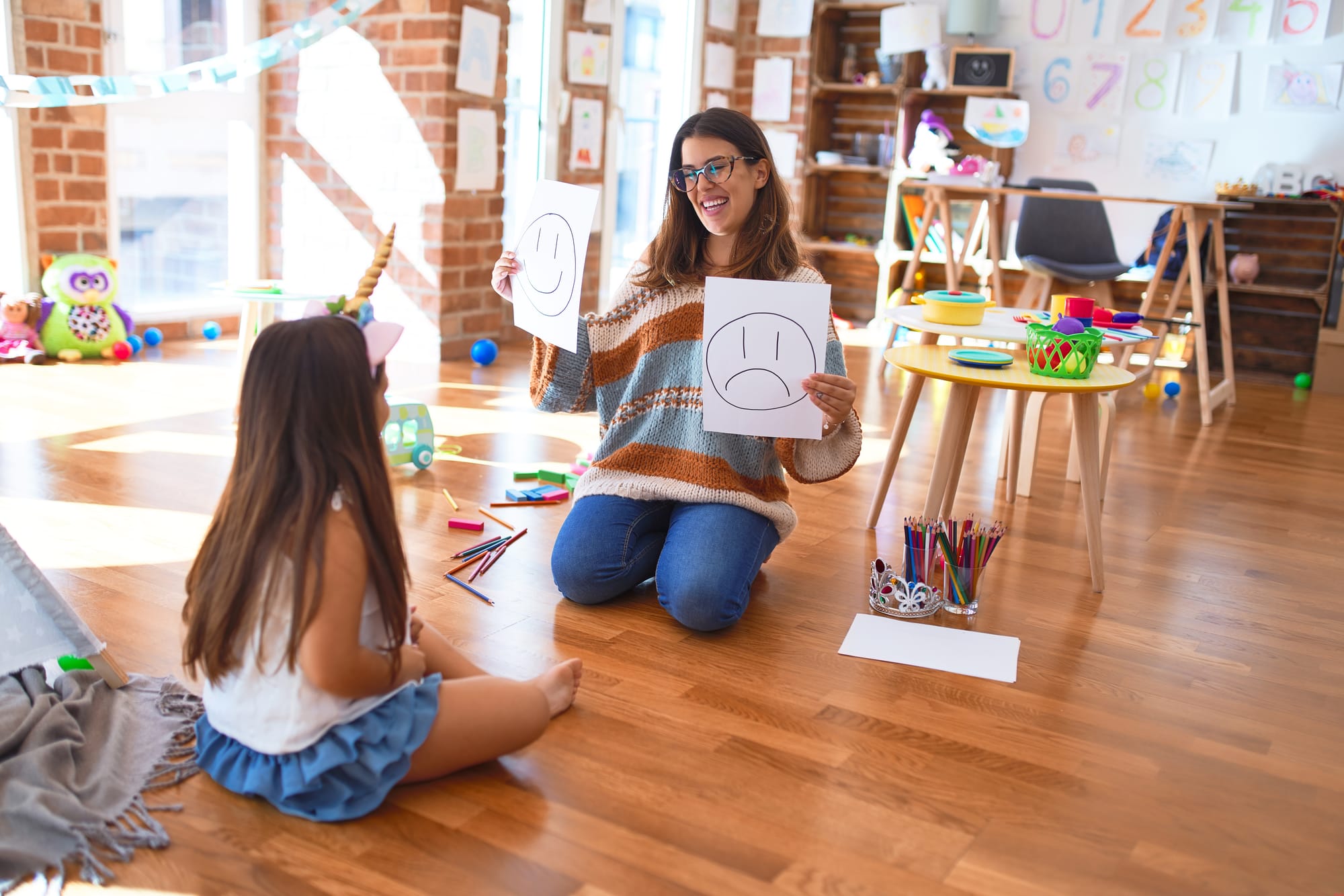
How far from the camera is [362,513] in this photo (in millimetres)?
1280

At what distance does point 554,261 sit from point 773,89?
4386 millimetres

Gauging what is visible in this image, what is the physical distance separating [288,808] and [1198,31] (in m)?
Result: 5.25

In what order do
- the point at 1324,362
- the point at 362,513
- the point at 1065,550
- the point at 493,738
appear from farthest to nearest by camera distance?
the point at 1324,362
the point at 1065,550
the point at 493,738
the point at 362,513

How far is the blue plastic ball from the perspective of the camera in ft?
13.8

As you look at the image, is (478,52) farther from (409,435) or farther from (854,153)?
(854,153)

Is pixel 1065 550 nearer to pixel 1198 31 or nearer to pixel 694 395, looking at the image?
pixel 694 395

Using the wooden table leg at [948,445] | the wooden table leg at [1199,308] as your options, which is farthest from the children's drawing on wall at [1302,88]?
the wooden table leg at [948,445]

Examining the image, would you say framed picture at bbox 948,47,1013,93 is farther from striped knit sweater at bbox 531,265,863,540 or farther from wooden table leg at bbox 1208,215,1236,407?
striped knit sweater at bbox 531,265,863,540

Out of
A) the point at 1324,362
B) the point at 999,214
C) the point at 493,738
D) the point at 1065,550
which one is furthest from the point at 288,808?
the point at 1324,362

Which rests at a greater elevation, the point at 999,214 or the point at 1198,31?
the point at 1198,31

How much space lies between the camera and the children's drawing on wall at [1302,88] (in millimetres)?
5004

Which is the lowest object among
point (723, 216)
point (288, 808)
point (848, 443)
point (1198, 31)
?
point (288, 808)

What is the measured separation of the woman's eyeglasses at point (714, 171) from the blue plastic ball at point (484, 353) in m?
2.33

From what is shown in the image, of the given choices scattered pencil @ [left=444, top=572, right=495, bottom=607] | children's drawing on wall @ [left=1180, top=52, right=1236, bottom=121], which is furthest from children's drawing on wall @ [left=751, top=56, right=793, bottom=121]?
scattered pencil @ [left=444, top=572, right=495, bottom=607]
